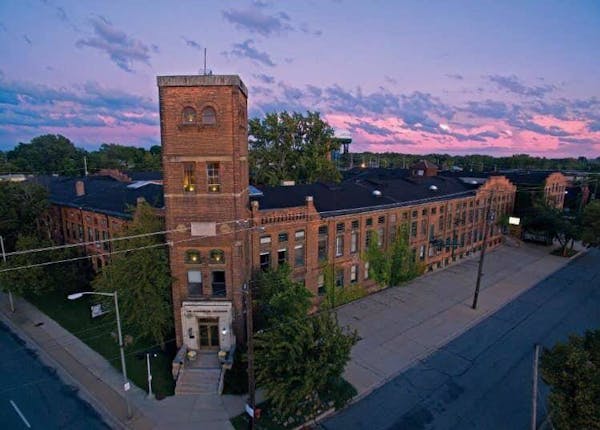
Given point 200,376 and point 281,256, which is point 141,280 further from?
point 281,256

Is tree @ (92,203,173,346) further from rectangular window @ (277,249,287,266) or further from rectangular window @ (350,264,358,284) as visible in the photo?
rectangular window @ (350,264,358,284)

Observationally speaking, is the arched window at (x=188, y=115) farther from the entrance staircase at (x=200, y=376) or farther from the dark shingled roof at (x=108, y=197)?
the entrance staircase at (x=200, y=376)

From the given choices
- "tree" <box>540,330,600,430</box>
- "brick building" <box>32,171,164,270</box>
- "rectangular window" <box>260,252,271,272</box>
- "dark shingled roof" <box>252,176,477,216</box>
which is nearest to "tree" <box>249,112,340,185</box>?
"dark shingled roof" <box>252,176,477,216</box>

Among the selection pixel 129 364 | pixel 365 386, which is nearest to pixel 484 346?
pixel 365 386

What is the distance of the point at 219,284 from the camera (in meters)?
24.7

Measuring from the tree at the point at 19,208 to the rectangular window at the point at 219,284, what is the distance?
25.6 m

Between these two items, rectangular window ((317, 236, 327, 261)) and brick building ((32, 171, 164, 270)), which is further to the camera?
brick building ((32, 171, 164, 270))

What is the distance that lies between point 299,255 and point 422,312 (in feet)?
42.3

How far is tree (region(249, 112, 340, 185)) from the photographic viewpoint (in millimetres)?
56719

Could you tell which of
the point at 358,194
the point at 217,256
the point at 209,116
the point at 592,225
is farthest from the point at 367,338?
the point at 592,225

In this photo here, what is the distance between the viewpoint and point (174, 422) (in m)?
19.1

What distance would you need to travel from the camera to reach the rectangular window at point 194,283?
24.5 m

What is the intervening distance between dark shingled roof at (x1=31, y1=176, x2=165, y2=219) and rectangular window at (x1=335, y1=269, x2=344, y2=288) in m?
18.2

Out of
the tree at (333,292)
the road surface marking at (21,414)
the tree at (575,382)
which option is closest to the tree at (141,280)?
the road surface marking at (21,414)
